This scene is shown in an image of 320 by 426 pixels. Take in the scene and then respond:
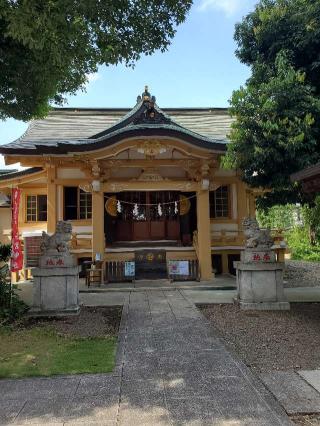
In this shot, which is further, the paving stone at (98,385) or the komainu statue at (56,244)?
the komainu statue at (56,244)

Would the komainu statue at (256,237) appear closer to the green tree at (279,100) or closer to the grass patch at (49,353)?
the green tree at (279,100)

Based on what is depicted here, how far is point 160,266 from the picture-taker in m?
14.9

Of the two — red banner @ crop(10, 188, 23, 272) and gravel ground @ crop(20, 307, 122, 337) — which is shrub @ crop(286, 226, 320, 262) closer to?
gravel ground @ crop(20, 307, 122, 337)

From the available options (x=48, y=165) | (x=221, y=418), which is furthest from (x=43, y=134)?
(x=221, y=418)

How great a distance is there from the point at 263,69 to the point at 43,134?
10946 millimetres

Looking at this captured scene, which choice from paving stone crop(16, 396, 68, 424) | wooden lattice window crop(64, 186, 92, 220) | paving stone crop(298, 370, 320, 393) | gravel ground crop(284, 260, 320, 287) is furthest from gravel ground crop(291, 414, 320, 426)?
wooden lattice window crop(64, 186, 92, 220)

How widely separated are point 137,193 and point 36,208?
4.59 metres

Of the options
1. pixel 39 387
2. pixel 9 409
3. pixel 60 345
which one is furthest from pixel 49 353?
pixel 9 409

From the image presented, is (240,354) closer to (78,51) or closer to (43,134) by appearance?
(78,51)

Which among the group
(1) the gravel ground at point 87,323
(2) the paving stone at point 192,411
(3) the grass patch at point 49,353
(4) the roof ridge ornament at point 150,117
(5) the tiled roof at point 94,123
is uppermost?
(5) the tiled roof at point 94,123

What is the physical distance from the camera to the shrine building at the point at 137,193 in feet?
45.0

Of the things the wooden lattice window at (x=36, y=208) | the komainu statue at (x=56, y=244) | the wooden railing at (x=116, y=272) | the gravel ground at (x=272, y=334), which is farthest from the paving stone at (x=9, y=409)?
the wooden lattice window at (x=36, y=208)

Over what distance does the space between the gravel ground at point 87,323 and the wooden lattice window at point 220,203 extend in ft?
26.4

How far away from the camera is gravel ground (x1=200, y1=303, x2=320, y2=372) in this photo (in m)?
5.60
